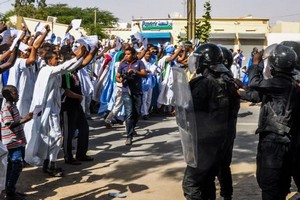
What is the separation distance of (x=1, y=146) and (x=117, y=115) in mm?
5967

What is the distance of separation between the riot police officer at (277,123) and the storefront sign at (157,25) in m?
39.2

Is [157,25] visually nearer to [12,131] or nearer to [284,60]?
[12,131]

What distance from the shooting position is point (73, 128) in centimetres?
674

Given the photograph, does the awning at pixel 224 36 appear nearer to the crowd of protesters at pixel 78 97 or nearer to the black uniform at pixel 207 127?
the crowd of protesters at pixel 78 97

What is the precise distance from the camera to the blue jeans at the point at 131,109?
324 inches

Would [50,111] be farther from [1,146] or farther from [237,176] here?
[237,176]

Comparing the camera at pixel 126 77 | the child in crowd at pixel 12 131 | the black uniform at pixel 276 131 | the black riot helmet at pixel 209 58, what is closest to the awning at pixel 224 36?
the camera at pixel 126 77

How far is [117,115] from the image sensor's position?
1002 centimetres

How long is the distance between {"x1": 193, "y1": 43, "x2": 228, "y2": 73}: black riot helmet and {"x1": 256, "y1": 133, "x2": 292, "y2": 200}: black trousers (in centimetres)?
73

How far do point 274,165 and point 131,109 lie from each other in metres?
4.48

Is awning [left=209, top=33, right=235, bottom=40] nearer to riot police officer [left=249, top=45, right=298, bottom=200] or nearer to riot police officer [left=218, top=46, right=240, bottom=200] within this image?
riot police officer [left=218, top=46, right=240, bottom=200]

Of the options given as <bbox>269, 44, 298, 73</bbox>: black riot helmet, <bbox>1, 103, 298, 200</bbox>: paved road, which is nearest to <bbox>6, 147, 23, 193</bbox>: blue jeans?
<bbox>1, 103, 298, 200</bbox>: paved road

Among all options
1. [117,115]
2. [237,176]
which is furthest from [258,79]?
[117,115]

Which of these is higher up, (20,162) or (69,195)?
(20,162)
